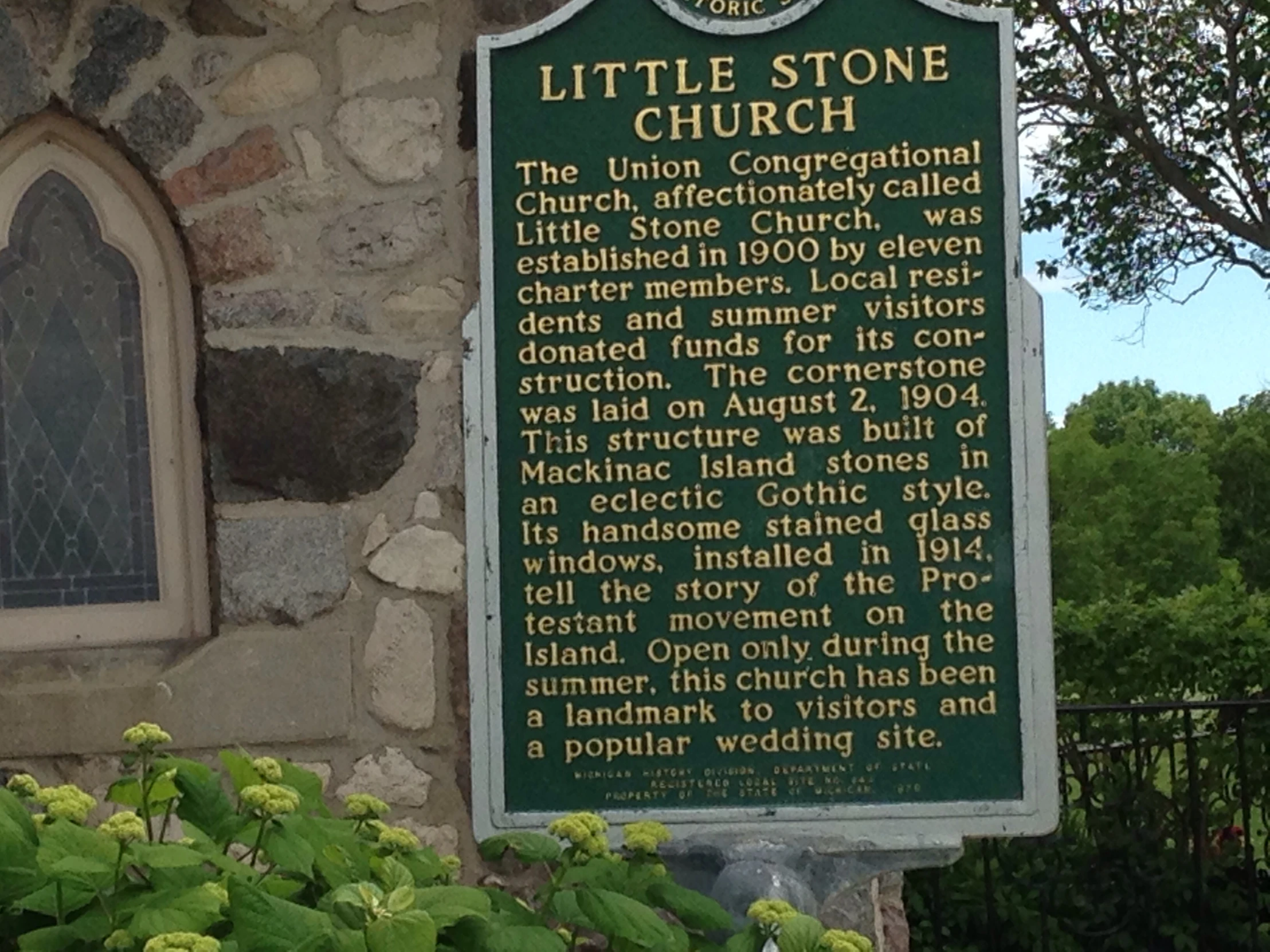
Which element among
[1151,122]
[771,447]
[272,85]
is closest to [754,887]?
[771,447]

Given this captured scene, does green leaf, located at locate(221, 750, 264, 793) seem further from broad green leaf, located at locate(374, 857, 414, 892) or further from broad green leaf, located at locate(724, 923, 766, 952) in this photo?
broad green leaf, located at locate(724, 923, 766, 952)

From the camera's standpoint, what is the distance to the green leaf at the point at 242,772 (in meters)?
2.44

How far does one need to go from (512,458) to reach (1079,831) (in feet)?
13.1

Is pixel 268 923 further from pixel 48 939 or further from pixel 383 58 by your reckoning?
pixel 383 58

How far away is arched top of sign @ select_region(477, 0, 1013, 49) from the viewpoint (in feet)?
10.4

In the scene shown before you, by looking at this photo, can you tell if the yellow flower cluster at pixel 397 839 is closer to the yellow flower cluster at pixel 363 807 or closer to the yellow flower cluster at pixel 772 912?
the yellow flower cluster at pixel 363 807

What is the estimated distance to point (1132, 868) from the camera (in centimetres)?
600

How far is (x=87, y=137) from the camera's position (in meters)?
3.49

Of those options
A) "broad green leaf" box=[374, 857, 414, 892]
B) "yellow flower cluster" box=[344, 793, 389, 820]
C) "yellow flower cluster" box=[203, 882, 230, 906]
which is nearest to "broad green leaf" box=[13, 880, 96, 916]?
"yellow flower cluster" box=[203, 882, 230, 906]

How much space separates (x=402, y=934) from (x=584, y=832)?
544 mm

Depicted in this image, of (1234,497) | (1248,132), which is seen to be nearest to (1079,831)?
(1248,132)

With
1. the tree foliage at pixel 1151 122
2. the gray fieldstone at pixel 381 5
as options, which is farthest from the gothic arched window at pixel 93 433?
the tree foliage at pixel 1151 122

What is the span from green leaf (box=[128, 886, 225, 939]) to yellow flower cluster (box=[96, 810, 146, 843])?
95mm

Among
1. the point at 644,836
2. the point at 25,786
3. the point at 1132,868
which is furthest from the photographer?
the point at 1132,868
